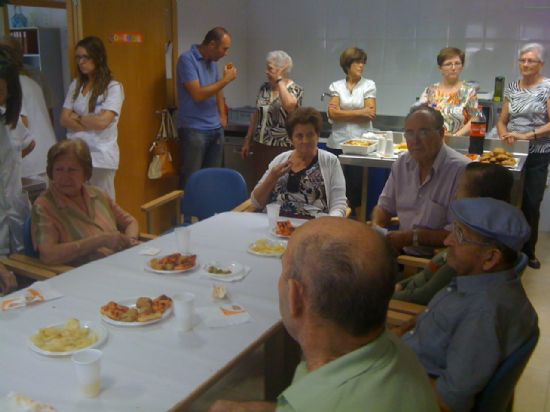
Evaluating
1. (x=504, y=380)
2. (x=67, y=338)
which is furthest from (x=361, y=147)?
(x=67, y=338)

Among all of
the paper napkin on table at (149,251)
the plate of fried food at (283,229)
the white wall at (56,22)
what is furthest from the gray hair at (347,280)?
the white wall at (56,22)

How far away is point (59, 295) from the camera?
188 centimetres

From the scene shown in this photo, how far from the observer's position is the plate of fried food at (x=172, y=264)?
6.92 ft

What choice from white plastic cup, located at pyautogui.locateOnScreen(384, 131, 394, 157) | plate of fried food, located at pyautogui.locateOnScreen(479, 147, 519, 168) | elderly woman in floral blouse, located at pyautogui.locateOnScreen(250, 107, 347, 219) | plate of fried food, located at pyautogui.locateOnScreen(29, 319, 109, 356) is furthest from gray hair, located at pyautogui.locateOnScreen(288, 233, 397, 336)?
white plastic cup, located at pyautogui.locateOnScreen(384, 131, 394, 157)

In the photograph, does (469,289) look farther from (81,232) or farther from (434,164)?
(81,232)

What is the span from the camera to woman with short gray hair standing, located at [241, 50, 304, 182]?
4.48m

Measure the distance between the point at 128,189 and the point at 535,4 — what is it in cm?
383

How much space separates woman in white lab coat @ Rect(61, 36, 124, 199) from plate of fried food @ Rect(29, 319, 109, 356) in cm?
241

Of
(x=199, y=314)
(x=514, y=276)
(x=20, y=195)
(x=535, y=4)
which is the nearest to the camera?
(x=514, y=276)

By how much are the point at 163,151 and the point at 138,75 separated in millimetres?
614

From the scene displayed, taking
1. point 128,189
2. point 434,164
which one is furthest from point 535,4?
point 128,189

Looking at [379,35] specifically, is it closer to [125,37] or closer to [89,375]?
[125,37]

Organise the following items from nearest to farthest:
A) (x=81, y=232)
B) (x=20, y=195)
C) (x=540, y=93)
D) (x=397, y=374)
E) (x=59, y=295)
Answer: (x=397, y=374) < (x=59, y=295) < (x=81, y=232) < (x=20, y=195) < (x=540, y=93)

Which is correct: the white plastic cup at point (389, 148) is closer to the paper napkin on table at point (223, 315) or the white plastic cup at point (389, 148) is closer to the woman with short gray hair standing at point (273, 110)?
the woman with short gray hair standing at point (273, 110)
